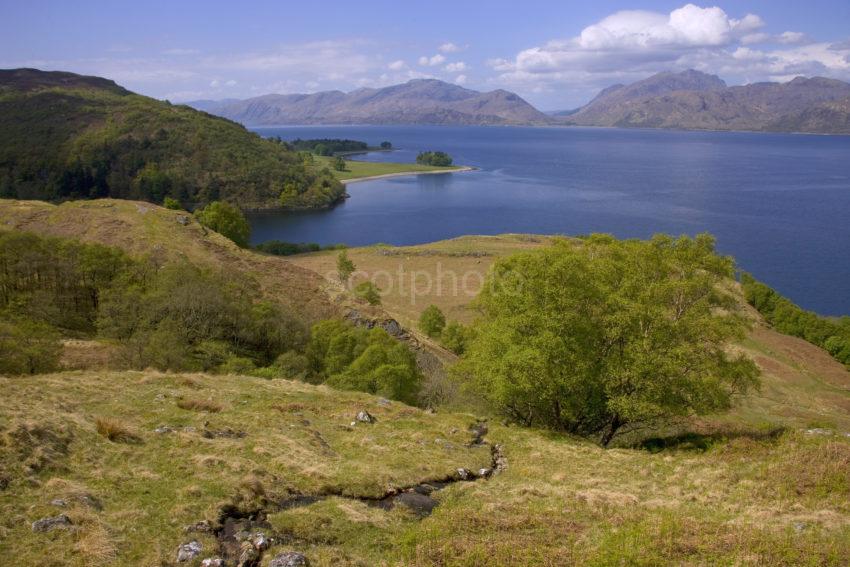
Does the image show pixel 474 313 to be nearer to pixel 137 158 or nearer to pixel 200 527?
pixel 200 527

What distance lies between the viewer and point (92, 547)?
10.4 metres

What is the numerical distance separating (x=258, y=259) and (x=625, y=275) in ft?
150

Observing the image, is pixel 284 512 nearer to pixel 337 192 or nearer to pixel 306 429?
pixel 306 429

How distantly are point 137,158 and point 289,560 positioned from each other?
176036mm

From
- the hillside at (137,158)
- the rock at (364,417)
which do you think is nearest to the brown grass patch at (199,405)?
the rock at (364,417)

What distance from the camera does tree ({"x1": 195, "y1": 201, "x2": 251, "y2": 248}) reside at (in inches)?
3418

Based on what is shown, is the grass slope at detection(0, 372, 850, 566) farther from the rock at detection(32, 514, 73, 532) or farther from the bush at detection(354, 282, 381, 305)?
the bush at detection(354, 282, 381, 305)

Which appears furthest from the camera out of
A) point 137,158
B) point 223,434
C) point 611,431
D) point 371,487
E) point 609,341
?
point 137,158

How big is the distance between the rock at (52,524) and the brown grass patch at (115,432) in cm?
515

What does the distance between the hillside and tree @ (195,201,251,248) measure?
67.5m

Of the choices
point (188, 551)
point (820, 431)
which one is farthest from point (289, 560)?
point (820, 431)

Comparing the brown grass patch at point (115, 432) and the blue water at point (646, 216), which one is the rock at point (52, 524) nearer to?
the brown grass patch at point (115, 432)

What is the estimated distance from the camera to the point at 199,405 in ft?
68.7

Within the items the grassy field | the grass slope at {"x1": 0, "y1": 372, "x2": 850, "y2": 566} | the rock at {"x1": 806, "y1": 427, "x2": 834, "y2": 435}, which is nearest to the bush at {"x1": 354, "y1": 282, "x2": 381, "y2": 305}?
the grassy field
